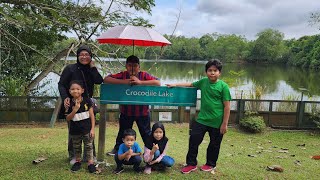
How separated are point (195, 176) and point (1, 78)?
9.00 m

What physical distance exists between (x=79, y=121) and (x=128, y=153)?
2.16 feet

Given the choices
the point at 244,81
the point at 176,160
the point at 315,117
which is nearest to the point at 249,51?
the point at 244,81

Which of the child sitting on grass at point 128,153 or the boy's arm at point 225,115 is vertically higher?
the boy's arm at point 225,115

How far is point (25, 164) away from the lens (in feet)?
12.1

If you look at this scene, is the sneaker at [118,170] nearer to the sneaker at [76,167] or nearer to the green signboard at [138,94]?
the sneaker at [76,167]

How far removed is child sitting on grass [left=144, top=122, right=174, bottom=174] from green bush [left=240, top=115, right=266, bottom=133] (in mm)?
5449

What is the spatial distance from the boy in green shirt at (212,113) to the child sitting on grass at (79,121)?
1.17 meters

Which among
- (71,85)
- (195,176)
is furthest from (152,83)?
(195,176)

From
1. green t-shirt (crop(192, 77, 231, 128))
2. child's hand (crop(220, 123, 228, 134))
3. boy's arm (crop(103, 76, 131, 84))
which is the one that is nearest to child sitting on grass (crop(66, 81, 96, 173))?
boy's arm (crop(103, 76, 131, 84))

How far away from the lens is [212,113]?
353 cm

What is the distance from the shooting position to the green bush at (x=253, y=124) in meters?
8.38

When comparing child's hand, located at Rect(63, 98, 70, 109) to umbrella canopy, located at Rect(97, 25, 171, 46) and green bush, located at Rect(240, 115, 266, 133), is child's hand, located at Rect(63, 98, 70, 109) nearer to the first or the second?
umbrella canopy, located at Rect(97, 25, 171, 46)

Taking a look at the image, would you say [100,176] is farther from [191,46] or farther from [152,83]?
[191,46]

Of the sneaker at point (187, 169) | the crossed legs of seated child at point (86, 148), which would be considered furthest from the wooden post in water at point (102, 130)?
the sneaker at point (187, 169)
